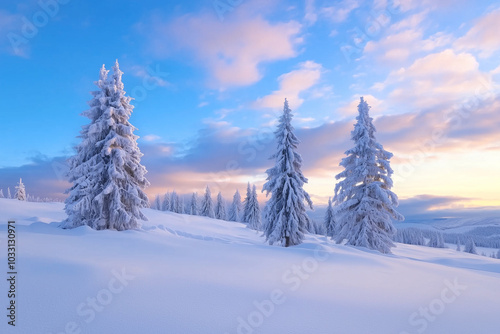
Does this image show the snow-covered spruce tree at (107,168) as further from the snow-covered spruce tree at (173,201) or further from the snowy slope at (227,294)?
the snow-covered spruce tree at (173,201)

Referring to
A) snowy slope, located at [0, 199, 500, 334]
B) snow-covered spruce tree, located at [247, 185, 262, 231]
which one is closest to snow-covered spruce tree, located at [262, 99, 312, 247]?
snowy slope, located at [0, 199, 500, 334]

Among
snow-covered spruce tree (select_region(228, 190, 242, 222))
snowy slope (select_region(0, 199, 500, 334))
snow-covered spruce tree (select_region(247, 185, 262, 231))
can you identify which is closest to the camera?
snowy slope (select_region(0, 199, 500, 334))

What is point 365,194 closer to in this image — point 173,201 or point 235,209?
point 235,209

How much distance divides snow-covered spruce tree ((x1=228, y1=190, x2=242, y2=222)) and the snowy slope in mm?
73588

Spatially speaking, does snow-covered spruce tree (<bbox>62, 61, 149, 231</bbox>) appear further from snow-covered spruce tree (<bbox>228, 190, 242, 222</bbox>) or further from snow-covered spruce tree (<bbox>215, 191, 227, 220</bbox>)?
snow-covered spruce tree (<bbox>215, 191, 227, 220</bbox>)

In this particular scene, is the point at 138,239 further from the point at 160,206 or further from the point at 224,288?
the point at 160,206

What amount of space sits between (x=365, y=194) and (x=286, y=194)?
5.62 metres

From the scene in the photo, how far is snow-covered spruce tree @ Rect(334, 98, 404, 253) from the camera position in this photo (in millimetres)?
18047

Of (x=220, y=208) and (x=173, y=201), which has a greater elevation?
(x=173, y=201)

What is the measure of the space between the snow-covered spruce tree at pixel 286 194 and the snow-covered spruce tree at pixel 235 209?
6113 cm

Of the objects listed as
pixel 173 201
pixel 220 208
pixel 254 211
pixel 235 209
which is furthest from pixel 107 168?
pixel 173 201

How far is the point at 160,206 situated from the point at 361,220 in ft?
301

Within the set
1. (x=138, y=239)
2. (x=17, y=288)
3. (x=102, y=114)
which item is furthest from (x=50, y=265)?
(x=102, y=114)

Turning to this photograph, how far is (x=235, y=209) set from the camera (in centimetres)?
8131
